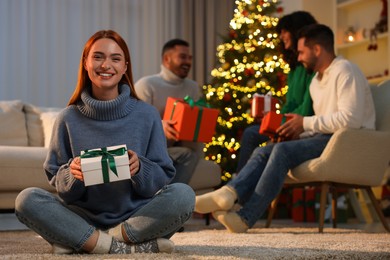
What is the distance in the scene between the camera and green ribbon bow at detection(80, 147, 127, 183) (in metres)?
1.92

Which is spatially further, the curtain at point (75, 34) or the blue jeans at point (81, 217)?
the curtain at point (75, 34)

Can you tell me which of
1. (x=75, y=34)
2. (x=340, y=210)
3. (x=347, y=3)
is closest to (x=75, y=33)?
(x=75, y=34)

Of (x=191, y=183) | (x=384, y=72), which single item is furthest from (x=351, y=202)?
(x=384, y=72)

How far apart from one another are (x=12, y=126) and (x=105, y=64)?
235cm

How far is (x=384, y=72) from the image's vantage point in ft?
19.1

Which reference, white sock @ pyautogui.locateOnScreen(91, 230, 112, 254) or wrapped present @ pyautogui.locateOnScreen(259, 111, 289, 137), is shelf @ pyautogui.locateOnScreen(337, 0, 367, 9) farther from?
white sock @ pyautogui.locateOnScreen(91, 230, 112, 254)

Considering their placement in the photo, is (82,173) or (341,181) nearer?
(82,173)

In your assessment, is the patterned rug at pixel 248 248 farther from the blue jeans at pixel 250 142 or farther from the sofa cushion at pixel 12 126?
the sofa cushion at pixel 12 126

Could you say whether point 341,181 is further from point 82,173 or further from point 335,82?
point 82,173

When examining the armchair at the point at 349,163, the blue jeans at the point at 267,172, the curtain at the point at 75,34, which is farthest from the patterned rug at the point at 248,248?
the curtain at the point at 75,34

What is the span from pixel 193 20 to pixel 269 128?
3279mm

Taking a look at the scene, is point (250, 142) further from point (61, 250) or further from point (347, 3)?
point (347, 3)

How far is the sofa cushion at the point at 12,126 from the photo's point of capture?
14.2 ft

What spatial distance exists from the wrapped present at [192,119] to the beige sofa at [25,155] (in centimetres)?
→ 55
